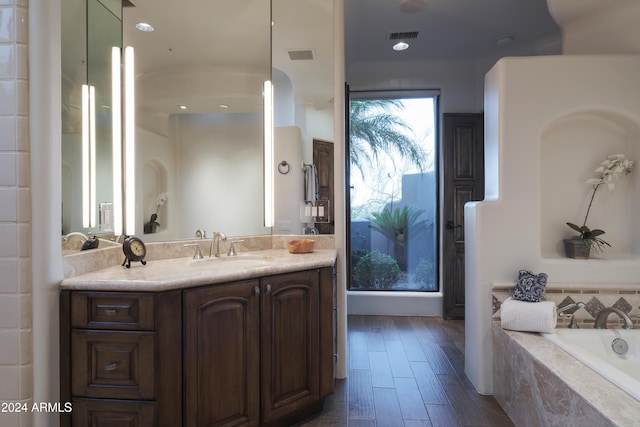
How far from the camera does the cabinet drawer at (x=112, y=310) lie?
4.89ft

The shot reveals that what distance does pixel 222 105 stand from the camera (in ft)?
7.99

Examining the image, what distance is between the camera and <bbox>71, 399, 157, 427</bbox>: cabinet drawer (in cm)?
149

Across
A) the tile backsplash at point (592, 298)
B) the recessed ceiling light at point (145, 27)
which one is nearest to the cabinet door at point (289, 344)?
the tile backsplash at point (592, 298)

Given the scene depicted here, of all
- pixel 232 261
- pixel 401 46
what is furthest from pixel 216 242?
pixel 401 46

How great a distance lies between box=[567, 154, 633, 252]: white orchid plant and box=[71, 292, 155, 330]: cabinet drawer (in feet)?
8.72

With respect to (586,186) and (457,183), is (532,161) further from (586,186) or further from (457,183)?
(457,183)

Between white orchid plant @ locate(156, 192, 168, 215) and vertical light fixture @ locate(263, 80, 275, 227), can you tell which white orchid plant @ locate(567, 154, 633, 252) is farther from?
white orchid plant @ locate(156, 192, 168, 215)

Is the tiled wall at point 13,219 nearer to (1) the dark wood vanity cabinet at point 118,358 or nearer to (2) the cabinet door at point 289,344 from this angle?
(1) the dark wood vanity cabinet at point 118,358

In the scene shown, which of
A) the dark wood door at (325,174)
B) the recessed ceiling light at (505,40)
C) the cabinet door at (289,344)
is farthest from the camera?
the recessed ceiling light at (505,40)

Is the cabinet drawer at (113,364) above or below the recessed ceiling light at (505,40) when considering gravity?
below

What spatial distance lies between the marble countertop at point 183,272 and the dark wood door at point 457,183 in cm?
219

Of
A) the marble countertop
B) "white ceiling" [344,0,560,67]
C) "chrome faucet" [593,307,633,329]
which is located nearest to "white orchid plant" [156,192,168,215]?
the marble countertop

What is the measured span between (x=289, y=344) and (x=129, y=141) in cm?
142

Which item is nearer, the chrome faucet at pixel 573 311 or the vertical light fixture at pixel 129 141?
the vertical light fixture at pixel 129 141
